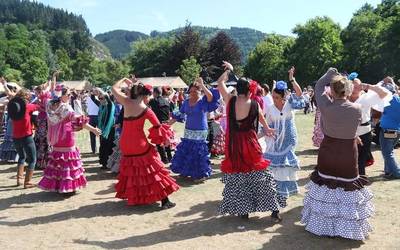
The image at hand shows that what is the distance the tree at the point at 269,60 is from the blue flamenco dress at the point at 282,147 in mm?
67147

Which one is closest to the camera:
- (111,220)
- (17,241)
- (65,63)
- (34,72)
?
(17,241)

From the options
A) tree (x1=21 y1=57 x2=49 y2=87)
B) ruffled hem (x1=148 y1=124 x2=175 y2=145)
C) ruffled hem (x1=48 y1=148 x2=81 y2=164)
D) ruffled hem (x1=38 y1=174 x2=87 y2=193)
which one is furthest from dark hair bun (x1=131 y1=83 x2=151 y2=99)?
tree (x1=21 y1=57 x2=49 y2=87)

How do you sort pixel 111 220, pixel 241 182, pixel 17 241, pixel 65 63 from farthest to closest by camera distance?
1. pixel 65 63
2. pixel 111 220
3. pixel 241 182
4. pixel 17 241

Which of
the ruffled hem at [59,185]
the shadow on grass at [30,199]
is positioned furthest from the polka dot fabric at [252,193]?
the shadow on grass at [30,199]

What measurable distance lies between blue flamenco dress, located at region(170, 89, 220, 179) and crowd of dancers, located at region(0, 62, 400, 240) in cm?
2

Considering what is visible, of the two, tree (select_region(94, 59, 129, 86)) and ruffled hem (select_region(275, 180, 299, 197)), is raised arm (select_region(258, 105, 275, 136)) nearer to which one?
ruffled hem (select_region(275, 180, 299, 197))

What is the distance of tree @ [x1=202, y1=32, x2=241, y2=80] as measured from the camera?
2906 inches

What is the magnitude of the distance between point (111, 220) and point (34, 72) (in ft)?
328

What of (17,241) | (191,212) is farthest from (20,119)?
(191,212)

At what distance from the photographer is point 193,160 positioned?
32.6 ft

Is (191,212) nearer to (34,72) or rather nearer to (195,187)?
(195,187)

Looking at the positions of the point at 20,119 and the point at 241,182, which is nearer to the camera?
the point at 241,182

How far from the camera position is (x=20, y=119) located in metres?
9.38

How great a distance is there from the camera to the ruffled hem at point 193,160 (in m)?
9.95
